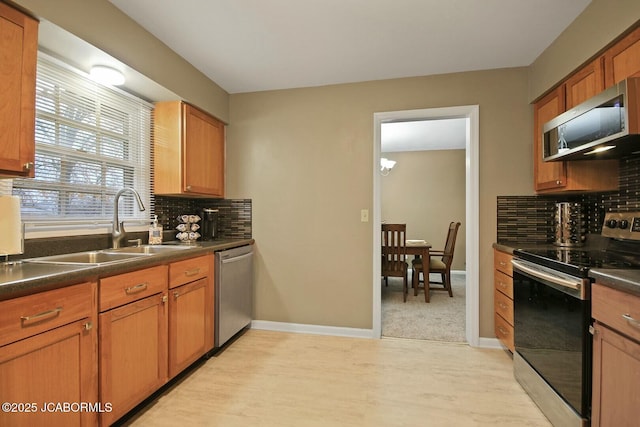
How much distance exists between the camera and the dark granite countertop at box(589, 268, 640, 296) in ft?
3.58

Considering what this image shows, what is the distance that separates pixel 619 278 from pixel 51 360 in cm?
219

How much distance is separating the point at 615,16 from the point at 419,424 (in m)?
2.33

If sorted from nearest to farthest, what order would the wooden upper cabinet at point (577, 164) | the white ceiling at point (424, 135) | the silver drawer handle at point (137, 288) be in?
the silver drawer handle at point (137, 288) < the wooden upper cabinet at point (577, 164) < the white ceiling at point (424, 135)

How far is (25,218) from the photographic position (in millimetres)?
1699

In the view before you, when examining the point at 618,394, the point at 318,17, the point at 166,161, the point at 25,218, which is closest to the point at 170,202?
the point at 166,161

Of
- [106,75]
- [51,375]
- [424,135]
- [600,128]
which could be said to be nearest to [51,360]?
[51,375]

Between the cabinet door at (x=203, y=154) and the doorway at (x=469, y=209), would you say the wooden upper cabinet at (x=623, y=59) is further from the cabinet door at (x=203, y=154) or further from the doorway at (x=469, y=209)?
the cabinet door at (x=203, y=154)

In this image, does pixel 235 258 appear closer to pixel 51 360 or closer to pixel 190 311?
pixel 190 311

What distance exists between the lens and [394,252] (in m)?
3.96

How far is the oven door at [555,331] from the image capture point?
4.48 feet

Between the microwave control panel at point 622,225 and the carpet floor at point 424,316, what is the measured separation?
1382 mm

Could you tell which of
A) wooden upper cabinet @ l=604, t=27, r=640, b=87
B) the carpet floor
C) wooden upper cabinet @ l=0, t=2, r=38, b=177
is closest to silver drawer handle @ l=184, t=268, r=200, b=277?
wooden upper cabinet @ l=0, t=2, r=38, b=177

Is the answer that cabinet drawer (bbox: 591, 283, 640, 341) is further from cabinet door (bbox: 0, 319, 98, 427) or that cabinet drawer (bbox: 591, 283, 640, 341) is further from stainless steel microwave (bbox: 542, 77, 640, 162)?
cabinet door (bbox: 0, 319, 98, 427)

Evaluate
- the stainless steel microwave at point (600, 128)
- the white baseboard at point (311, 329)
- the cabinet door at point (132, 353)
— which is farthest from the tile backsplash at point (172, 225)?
the stainless steel microwave at point (600, 128)
